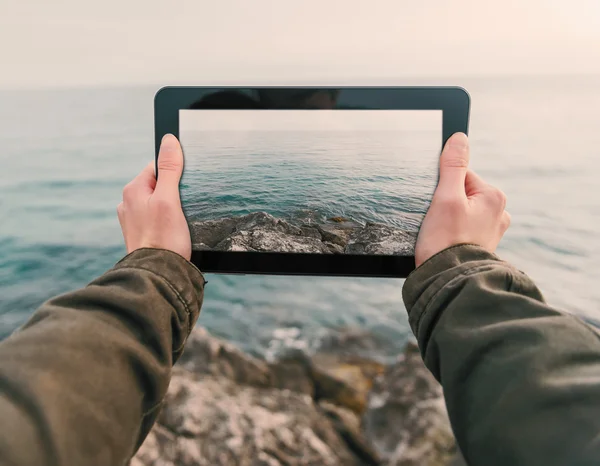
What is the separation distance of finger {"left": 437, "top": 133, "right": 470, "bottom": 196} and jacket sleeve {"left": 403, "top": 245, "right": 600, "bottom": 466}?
257 millimetres

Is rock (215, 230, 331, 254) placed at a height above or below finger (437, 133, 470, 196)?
below

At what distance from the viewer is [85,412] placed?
1.78 ft

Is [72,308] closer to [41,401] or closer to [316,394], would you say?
[41,401]

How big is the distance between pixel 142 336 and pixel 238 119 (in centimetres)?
57

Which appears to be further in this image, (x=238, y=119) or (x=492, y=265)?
(x=238, y=119)

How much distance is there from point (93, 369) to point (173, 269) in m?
0.28

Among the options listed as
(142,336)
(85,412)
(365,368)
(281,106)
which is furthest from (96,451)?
(365,368)

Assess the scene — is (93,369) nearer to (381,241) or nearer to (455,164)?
(381,241)

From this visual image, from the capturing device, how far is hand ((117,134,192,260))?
37.6 inches

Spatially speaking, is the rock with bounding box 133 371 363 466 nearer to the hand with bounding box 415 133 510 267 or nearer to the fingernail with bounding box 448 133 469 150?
the hand with bounding box 415 133 510 267

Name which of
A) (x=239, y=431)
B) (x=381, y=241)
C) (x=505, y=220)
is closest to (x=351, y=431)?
(x=239, y=431)

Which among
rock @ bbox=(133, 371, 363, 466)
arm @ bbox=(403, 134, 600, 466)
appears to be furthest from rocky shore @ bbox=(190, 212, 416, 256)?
rock @ bbox=(133, 371, 363, 466)

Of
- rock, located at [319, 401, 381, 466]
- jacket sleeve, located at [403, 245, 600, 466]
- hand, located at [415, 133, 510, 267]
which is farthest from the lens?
rock, located at [319, 401, 381, 466]

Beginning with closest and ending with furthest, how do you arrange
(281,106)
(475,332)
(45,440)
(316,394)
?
1. (45,440)
2. (475,332)
3. (281,106)
4. (316,394)
